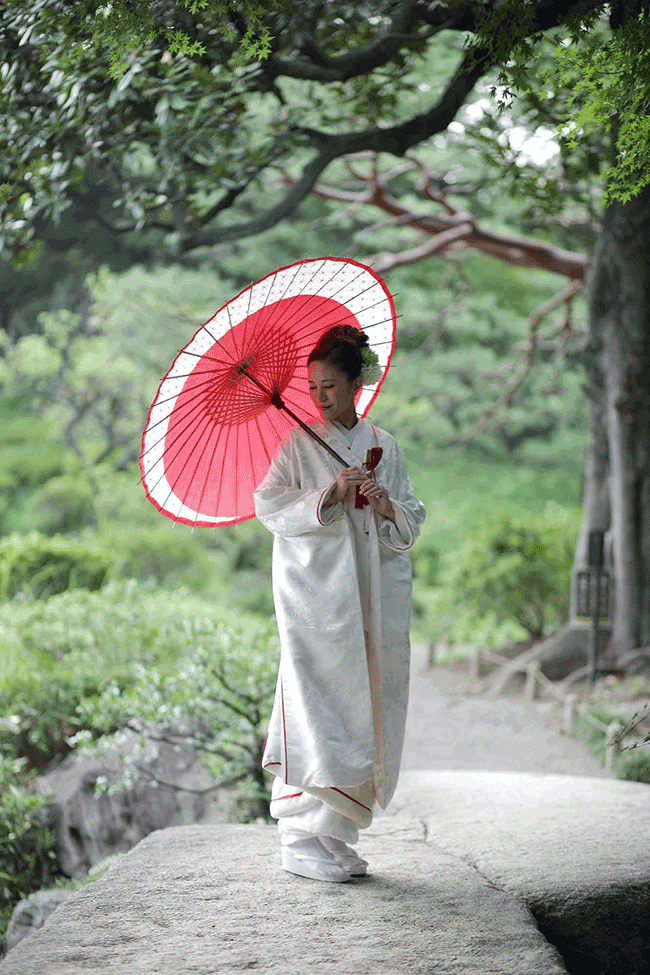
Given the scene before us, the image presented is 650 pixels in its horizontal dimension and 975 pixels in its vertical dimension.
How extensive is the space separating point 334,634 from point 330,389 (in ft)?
2.14

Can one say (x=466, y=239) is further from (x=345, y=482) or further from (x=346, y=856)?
(x=346, y=856)

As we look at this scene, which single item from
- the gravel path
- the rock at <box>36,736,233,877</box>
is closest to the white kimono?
the rock at <box>36,736,233,877</box>

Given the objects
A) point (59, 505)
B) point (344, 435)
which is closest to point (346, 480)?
point (344, 435)

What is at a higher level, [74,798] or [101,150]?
[101,150]

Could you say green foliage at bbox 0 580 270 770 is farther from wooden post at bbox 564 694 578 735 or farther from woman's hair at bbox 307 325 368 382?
woman's hair at bbox 307 325 368 382

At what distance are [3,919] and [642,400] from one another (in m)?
5.29

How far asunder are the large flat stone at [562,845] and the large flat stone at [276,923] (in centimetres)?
12

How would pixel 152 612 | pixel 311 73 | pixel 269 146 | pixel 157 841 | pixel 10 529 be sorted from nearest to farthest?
pixel 157 841
pixel 311 73
pixel 269 146
pixel 152 612
pixel 10 529

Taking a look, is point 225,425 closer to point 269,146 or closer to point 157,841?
point 157,841

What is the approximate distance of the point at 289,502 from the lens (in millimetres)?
2625

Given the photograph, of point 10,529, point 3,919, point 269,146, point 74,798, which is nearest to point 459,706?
point 74,798

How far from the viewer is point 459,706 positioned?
7.32 meters

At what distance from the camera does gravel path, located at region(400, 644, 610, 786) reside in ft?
19.2

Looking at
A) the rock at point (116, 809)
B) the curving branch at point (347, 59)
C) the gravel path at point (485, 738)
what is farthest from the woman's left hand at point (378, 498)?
the gravel path at point (485, 738)
